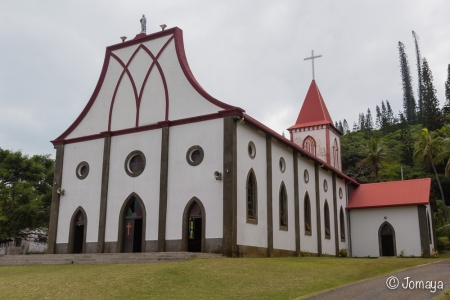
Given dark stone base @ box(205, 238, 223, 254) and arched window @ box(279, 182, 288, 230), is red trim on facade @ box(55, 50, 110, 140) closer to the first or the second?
dark stone base @ box(205, 238, 223, 254)

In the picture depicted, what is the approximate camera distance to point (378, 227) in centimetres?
3462

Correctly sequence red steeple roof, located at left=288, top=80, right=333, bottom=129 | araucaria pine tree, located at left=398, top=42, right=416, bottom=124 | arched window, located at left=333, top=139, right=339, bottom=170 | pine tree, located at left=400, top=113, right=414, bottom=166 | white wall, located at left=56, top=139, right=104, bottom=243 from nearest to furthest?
white wall, located at left=56, top=139, right=104, bottom=243, red steeple roof, located at left=288, top=80, right=333, bottom=129, arched window, located at left=333, top=139, right=339, bottom=170, pine tree, located at left=400, top=113, right=414, bottom=166, araucaria pine tree, located at left=398, top=42, right=416, bottom=124

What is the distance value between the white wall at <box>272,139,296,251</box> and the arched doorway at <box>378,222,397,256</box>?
36.2 ft

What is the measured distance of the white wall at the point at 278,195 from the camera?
2405 centimetres

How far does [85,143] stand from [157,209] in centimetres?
608

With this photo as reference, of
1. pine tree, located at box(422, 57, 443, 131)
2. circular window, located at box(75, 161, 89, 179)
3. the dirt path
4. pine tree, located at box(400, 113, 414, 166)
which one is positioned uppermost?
pine tree, located at box(422, 57, 443, 131)

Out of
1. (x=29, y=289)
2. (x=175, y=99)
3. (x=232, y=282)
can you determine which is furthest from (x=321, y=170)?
(x=29, y=289)

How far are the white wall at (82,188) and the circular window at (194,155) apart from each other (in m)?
5.16

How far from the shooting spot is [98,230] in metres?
23.5

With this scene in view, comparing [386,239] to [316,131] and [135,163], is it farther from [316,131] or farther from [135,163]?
[135,163]

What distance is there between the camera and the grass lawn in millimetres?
12070

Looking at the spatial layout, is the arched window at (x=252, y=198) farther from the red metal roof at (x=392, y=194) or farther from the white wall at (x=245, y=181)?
the red metal roof at (x=392, y=194)

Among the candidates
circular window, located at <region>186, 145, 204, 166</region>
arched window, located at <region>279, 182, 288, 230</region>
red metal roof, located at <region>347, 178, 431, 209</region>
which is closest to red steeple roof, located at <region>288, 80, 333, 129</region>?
red metal roof, located at <region>347, 178, 431, 209</region>

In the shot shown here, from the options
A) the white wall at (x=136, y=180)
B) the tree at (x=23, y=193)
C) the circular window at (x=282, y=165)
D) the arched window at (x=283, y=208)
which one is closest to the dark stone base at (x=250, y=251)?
the arched window at (x=283, y=208)
